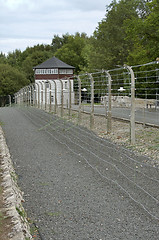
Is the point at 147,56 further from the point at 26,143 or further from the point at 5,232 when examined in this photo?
the point at 5,232

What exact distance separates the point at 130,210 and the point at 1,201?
183 centimetres

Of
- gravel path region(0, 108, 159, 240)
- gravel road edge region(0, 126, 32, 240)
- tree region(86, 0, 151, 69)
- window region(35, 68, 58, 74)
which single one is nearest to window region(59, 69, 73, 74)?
window region(35, 68, 58, 74)

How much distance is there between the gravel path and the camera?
4.32m

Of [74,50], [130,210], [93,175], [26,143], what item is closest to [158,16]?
[26,143]

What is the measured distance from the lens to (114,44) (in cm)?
4725

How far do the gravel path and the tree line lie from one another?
12.4 ft

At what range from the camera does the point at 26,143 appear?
10.9m

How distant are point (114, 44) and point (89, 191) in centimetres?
4330

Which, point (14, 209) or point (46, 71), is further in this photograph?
point (46, 71)

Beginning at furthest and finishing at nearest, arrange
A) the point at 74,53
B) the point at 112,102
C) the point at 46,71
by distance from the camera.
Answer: the point at 74,53, the point at 46,71, the point at 112,102

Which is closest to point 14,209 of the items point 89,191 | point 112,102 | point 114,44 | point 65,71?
point 89,191

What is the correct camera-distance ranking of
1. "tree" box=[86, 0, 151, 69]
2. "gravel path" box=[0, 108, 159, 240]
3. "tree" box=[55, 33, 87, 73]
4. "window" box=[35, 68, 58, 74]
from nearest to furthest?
"gravel path" box=[0, 108, 159, 240] → "tree" box=[86, 0, 151, 69] → "window" box=[35, 68, 58, 74] → "tree" box=[55, 33, 87, 73]

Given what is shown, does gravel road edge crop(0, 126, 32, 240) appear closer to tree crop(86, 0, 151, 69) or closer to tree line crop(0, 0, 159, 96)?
tree line crop(0, 0, 159, 96)

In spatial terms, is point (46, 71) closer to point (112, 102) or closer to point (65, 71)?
point (65, 71)
